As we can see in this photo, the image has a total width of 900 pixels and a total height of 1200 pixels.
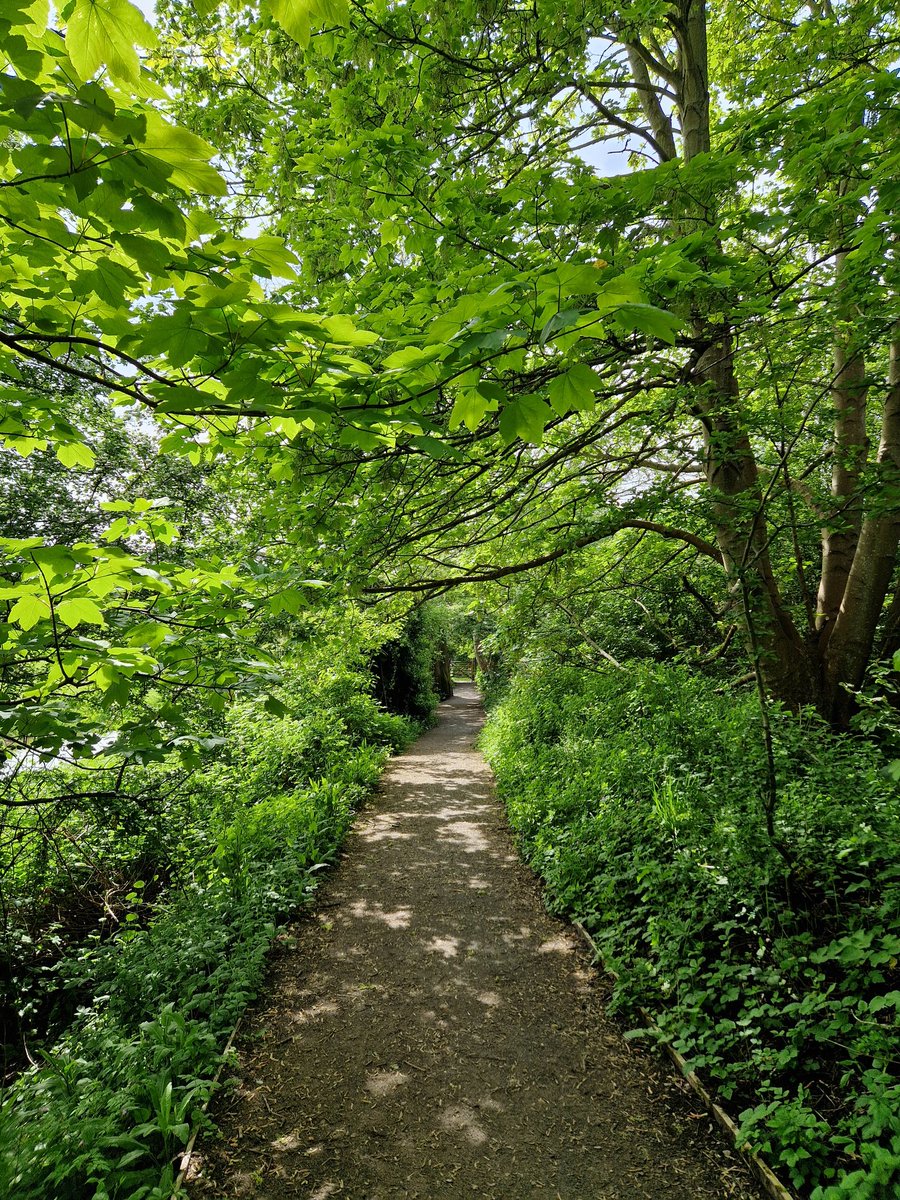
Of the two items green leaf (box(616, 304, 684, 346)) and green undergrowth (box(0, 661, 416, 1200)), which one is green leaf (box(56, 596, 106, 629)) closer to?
green undergrowth (box(0, 661, 416, 1200))

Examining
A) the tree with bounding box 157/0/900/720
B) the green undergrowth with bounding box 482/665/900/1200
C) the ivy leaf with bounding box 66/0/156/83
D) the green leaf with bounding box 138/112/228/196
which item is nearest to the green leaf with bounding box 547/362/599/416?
the tree with bounding box 157/0/900/720

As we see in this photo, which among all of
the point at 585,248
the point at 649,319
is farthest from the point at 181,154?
the point at 585,248

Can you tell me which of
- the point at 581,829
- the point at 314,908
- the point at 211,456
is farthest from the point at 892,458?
the point at 314,908

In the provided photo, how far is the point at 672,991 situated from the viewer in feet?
11.9

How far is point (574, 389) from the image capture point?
1.29 meters

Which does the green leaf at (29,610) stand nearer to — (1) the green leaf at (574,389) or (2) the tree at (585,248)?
(2) the tree at (585,248)

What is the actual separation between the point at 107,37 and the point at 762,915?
188 inches

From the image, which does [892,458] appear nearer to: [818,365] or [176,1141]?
[818,365]

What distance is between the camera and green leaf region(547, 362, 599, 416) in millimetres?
1266

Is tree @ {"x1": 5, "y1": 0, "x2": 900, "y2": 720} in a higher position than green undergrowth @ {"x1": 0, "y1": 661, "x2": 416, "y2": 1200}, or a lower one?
higher

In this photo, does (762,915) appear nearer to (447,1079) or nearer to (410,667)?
(447,1079)

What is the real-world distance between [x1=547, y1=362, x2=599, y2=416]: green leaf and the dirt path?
3718mm

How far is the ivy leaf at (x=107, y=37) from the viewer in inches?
43.9

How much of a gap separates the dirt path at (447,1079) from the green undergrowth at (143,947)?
0.34m
